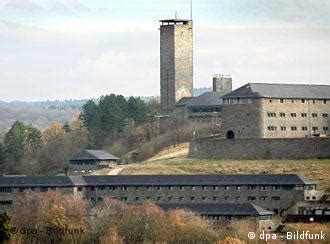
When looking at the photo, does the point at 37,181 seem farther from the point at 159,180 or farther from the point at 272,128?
the point at 272,128

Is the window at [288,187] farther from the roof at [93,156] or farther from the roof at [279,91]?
Result: the roof at [93,156]

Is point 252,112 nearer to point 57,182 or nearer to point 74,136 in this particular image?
point 57,182

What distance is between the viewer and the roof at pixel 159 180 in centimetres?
10806

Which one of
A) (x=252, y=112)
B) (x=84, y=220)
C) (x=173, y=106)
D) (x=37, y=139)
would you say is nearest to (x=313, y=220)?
(x=84, y=220)

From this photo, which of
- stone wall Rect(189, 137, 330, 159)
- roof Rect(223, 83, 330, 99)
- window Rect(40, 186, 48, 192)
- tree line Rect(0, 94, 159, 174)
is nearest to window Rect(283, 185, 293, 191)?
stone wall Rect(189, 137, 330, 159)

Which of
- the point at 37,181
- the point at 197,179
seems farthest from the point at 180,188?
the point at 37,181

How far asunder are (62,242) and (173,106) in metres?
49.8

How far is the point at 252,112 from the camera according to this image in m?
124

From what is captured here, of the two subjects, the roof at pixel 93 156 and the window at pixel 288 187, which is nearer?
the window at pixel 288 187

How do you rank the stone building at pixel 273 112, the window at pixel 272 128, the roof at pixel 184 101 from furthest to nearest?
the roof at pixel 184 101 → the window at pixel 272 128 → the stone building at pixel 273 112

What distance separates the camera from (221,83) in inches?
5832

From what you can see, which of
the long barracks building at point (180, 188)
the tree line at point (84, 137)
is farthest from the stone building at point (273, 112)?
the tree line at point (84, 137)

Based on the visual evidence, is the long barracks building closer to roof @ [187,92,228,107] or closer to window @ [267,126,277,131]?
window @ [267,126,277,131]

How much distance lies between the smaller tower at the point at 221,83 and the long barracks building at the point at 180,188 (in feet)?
114
